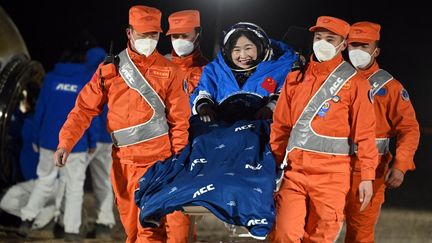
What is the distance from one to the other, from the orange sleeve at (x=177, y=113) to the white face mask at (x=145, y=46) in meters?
0.20

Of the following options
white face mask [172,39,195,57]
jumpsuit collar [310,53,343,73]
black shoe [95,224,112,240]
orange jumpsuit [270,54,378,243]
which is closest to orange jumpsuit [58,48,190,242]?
white face mask [172,39,195,57]

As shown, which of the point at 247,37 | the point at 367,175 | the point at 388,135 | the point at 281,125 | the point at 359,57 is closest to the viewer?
the point at 367,175

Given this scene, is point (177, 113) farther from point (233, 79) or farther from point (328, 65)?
point (328, 65)

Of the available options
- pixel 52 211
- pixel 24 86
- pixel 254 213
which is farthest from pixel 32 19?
pixel 254 213

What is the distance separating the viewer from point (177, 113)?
18.6 ft

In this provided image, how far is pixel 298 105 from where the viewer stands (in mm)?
5355

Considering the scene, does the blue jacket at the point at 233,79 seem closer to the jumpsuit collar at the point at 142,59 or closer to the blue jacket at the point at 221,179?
the blue jacket at the point at 221,179

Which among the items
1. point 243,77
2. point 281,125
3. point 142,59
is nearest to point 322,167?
point 281,125

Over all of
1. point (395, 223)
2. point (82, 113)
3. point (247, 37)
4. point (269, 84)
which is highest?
point (247, 37)

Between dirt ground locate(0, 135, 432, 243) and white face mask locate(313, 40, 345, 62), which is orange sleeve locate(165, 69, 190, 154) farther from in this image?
dirt ground locate(0, 135, 432, 243)

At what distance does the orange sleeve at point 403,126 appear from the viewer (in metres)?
5.94

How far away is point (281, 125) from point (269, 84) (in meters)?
0.39

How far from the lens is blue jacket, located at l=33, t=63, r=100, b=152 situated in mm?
8031

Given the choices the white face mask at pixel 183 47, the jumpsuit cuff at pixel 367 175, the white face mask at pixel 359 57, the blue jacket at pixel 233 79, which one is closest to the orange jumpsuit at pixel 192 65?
the white face mask at pixel 183 47
